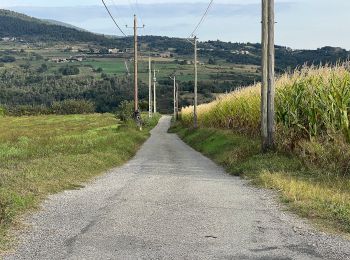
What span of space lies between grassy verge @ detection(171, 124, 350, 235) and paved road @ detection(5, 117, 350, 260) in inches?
16.8

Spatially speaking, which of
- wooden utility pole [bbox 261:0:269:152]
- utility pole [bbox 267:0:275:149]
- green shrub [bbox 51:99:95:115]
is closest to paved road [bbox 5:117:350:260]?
utility pole [bbox 267:0:275:149]

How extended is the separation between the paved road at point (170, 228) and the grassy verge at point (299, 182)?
0.43 m

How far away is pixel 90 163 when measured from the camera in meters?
17.9

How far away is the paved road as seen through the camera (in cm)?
663

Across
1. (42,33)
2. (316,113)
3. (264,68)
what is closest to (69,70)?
(42,33)

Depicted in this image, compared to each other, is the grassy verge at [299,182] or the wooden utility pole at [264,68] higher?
the wooden utility pole at [264,68]

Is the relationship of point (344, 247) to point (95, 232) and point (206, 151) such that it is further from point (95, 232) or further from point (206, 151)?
point (206, 151)

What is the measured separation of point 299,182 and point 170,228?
5.42 metres

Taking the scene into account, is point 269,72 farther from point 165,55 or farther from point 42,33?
point 42,33

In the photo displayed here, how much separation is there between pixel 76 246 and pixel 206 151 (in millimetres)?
20704

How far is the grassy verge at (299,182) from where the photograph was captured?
8.77 m

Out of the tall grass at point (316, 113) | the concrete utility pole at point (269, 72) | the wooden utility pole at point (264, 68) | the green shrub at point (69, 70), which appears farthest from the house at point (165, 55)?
the concrete utility pole at point (269, 72)

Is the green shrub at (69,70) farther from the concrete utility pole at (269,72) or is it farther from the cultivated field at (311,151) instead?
the concrete utility pole at (269,72)

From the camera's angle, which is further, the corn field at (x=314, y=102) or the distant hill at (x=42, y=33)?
the distant hill at (x=42, y=33)
